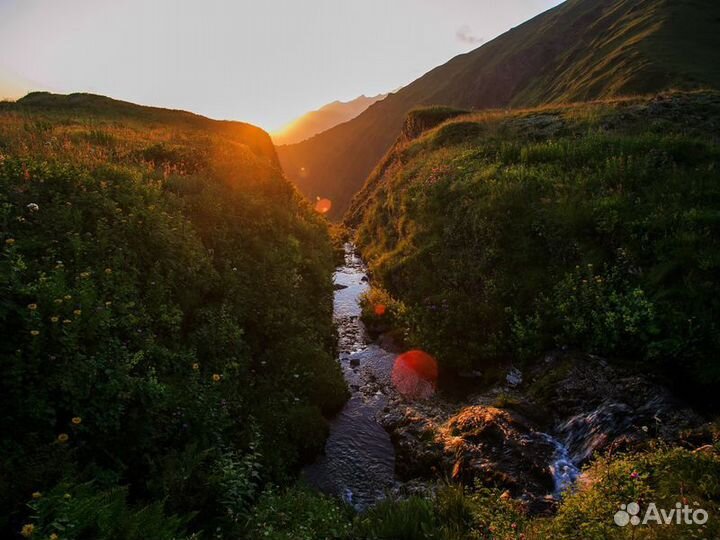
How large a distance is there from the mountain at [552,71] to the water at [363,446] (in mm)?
40891

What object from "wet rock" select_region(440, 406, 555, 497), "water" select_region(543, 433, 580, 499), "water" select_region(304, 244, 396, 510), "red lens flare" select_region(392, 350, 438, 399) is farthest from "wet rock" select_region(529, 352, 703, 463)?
"water" select_region(304, 244, 396, 510)

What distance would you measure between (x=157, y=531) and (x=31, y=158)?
9.40 metres

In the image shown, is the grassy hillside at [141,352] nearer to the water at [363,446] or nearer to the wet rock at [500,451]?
the water at [363,446]

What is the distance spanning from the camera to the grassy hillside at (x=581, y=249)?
10.4 m

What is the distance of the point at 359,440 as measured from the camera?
35.5ft

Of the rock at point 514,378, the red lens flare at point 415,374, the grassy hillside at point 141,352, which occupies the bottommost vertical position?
the red lens flare at point 415,374

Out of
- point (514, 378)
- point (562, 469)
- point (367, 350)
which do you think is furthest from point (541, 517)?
point (367, 350)

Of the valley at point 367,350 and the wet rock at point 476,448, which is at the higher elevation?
the valley at point 367,350

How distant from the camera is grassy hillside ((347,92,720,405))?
10422 mm

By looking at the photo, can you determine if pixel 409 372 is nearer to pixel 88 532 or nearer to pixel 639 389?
pixel 639 389

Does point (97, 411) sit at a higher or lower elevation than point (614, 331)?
higher

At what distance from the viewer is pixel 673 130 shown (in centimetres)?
1931

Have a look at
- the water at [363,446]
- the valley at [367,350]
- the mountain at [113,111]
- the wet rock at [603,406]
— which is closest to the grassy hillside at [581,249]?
the valley at [367,350]

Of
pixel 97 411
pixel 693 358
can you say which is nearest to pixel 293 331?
pixel 97 411
